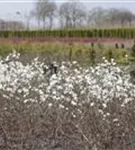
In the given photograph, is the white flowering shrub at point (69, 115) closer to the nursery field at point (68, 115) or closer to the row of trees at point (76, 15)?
the nursery field at point (68, 115)

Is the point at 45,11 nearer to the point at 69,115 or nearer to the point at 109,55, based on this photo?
the point at 109,55

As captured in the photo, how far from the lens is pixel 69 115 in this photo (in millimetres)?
6363

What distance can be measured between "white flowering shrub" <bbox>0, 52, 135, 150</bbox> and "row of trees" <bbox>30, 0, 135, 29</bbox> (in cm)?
4250

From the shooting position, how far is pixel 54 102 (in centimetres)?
638

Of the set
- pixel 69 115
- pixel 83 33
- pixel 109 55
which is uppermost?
pixel 69 115

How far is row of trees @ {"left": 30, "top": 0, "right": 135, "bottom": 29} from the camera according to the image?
5026 cm

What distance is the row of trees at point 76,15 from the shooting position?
165 feet

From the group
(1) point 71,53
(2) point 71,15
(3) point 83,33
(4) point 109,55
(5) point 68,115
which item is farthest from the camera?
(2) point 71,15

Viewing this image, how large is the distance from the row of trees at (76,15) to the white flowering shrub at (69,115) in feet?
139

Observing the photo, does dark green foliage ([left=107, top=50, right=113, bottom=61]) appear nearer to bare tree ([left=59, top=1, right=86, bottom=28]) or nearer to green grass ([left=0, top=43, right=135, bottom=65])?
green grass ([left=0, top=43, right=135, bottom=65])

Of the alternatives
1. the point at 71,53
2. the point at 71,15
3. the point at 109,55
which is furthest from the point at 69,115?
the point at 71,15

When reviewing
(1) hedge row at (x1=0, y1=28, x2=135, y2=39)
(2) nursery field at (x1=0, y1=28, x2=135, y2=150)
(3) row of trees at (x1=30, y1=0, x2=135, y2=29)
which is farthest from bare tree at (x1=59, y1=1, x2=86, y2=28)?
(2) nursery field at (x1=0, y1=28, x2=135, y2=150)

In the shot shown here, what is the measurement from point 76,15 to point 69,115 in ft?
148

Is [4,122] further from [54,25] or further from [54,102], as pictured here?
[54,25]
